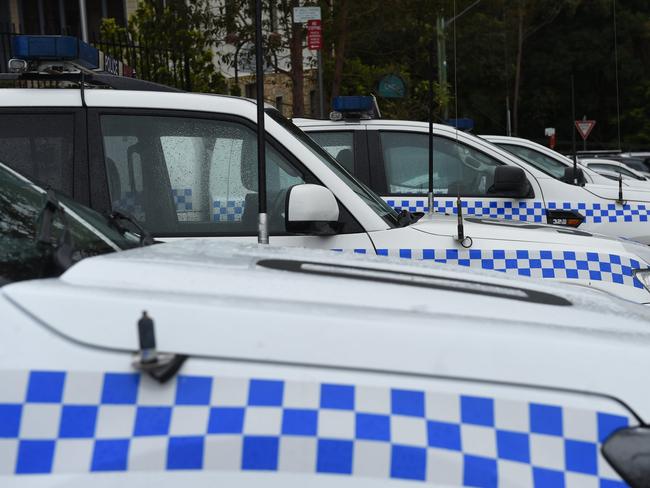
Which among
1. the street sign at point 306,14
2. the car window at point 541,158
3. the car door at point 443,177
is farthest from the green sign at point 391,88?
the car door at point 443,177

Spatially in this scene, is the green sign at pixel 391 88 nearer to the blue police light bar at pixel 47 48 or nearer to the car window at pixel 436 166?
the car window at pixel 436 166

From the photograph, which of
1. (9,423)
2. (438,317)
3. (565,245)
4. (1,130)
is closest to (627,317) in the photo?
(438,317)

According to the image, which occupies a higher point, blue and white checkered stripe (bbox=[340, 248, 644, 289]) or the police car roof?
the police car roof

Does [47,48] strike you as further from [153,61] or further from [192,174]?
[153,61]

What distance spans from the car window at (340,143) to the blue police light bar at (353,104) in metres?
0.16

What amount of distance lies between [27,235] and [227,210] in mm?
2186

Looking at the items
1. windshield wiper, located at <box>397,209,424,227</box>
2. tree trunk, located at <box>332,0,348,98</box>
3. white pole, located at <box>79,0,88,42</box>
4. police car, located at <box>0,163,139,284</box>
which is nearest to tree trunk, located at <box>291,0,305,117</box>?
tree trunk, located at <box>332,0,348,98</box>

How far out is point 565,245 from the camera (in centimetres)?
455

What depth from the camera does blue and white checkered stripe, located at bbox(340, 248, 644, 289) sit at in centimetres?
443

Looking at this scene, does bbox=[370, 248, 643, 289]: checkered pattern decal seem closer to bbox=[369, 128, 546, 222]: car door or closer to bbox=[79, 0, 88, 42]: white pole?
bbox=[369, 128, 546, 222]: car door

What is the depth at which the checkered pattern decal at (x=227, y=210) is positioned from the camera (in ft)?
14.3

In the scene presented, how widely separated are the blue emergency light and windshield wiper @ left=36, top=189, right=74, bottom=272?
15.7 ft

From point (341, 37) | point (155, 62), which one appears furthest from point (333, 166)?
point (341, 37)

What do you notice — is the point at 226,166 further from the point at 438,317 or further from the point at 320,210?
the point at 438,317
